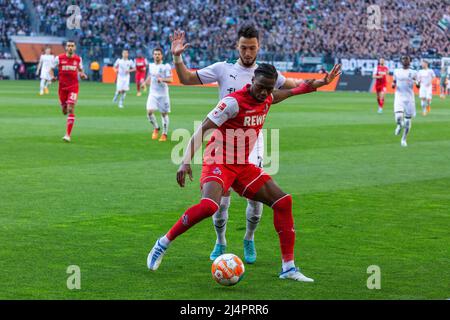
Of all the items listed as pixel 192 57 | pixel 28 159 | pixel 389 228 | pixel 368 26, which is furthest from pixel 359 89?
pixel 389 228

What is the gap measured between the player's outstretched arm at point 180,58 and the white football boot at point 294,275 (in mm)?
2306

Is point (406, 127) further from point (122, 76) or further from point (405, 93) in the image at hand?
point (122, 76)

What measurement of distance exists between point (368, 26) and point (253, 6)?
11.1 metres

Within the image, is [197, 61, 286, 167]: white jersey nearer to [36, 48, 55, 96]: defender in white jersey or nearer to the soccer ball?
the soccer ball

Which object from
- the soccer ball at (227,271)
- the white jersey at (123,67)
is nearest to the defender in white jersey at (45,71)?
the white jersey at (123,67)

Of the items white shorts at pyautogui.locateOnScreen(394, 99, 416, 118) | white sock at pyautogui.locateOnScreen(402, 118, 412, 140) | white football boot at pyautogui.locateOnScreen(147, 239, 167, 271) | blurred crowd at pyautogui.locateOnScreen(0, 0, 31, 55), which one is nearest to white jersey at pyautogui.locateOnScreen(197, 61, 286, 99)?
white football boot at pyautogui.locateOnScreen(147, 239, 167, 271)

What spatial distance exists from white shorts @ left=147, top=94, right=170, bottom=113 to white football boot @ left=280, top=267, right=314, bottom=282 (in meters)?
15.9

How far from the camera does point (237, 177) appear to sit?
8672 mm

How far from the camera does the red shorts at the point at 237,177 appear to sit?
8578mm

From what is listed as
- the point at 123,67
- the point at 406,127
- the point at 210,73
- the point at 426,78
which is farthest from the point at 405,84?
the point at 123,67

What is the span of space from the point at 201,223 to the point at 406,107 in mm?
13919

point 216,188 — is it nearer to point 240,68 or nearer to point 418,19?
point 240,68

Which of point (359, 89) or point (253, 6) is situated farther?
point (253, 6)
